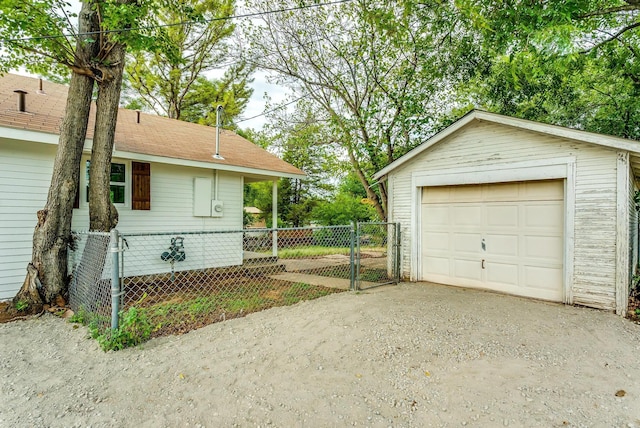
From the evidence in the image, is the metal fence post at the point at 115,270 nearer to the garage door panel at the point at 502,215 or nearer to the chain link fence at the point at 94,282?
the chain link fence at the point at 94,282

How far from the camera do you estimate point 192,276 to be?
746cm

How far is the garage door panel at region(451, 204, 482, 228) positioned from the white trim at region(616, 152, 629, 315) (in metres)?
2.01

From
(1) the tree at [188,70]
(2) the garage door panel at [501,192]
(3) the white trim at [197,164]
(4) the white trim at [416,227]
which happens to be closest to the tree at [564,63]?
(2) the garage door panel at [501,192]

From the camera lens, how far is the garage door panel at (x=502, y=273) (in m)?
5.91

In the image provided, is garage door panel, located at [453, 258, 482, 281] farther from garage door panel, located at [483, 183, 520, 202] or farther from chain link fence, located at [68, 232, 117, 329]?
chain link fence, located at [68, 232, 117, 329]

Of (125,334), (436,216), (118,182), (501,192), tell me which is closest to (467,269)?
(436,216)

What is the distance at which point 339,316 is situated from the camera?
4527 mm

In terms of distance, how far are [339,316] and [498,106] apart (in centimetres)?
1030

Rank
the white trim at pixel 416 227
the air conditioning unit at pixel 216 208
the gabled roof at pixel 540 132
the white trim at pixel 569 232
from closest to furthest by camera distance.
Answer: the gabled roof at pixel 540 132 < the white trim at pixel 569 232 < the white trim at pixel 416 227 < the air conditioning unit at pixel 216 208

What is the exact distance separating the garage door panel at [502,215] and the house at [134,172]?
5163 millimetres

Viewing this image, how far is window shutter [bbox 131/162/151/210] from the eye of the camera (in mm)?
6898

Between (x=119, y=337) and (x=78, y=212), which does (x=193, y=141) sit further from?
(x=119, y=337)

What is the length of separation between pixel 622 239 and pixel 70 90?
27.9 ft

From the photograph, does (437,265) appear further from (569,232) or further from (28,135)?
(28,135)
